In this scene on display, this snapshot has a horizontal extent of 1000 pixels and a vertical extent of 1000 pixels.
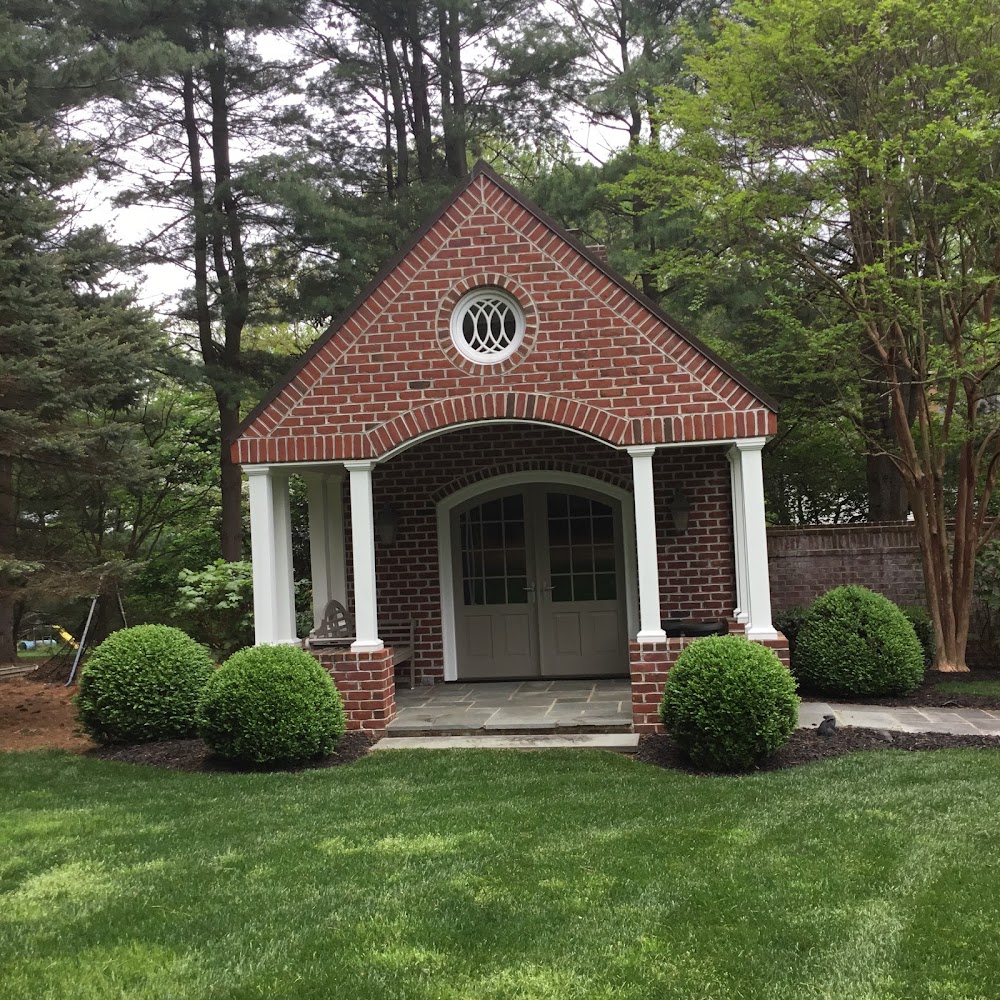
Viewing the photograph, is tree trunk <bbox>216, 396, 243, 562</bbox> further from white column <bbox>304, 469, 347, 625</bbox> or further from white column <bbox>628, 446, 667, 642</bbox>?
white column <bbox>628, 446, 667, 642</bbox>

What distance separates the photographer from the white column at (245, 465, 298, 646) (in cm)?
817

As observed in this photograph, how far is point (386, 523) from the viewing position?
10047 mm

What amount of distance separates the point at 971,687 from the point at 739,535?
2717 mm

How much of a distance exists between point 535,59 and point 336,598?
10697mm

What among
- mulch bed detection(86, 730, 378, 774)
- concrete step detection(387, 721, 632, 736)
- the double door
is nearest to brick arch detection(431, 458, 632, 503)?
the double door

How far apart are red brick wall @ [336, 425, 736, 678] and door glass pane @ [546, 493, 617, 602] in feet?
1.36

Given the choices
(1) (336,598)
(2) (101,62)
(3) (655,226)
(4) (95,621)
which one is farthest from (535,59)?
(4) (95,621)

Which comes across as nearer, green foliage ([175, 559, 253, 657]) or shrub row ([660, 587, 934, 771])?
shrub row ([660, 587, 934, 771])

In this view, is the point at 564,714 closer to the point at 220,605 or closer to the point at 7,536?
the point at 220,605

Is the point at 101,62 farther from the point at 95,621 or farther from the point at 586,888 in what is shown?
the point at 586,888

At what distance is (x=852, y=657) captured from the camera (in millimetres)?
8773

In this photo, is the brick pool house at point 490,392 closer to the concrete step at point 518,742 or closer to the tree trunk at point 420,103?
the concrete step at point 518,742

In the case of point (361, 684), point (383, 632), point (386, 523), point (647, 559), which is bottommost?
point (361, 684)

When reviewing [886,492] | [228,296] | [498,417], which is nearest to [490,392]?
[498,417]
